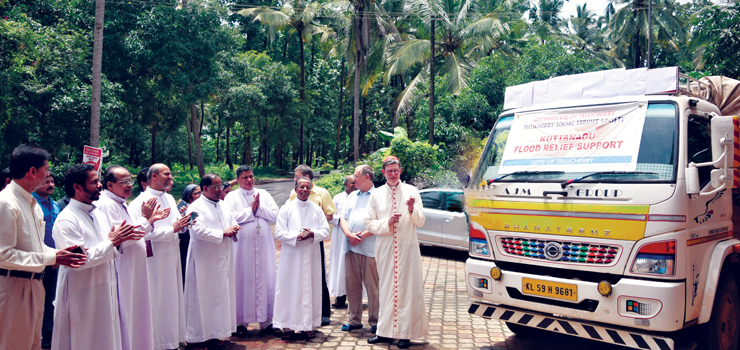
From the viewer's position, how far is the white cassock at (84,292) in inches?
157

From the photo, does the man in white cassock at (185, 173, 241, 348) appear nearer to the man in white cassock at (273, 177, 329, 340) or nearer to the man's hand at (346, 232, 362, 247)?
the man in white cassock at (273, 177, 329, 340)

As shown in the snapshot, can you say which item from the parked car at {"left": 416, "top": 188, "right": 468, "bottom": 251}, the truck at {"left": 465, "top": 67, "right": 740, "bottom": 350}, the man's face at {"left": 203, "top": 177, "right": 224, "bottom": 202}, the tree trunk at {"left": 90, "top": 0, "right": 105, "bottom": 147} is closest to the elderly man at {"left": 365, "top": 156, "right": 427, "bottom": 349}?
the truck at {"left": 465, "top": 67, "right": 740, "bottom": 350}

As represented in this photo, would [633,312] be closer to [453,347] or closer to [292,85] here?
[453,347]

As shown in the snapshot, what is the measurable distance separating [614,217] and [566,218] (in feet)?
1.29

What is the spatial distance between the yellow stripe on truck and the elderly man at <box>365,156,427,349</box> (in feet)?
2.70

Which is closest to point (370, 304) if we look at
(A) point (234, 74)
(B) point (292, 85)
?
(A) point (234, 74)

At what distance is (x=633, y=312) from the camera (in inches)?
167

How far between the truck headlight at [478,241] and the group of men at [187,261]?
616 millimetres

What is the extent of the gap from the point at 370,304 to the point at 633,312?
3.04m

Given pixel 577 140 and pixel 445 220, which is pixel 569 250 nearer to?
pixel 577 140

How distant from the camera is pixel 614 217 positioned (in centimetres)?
438

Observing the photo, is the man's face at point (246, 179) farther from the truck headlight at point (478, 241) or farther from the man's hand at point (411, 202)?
the truck headlight at point (478, 241)

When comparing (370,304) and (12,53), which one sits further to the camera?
(12,53)

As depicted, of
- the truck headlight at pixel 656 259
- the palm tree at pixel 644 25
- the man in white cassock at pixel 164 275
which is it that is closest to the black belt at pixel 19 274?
the man in white cassock at pixel 164 275
